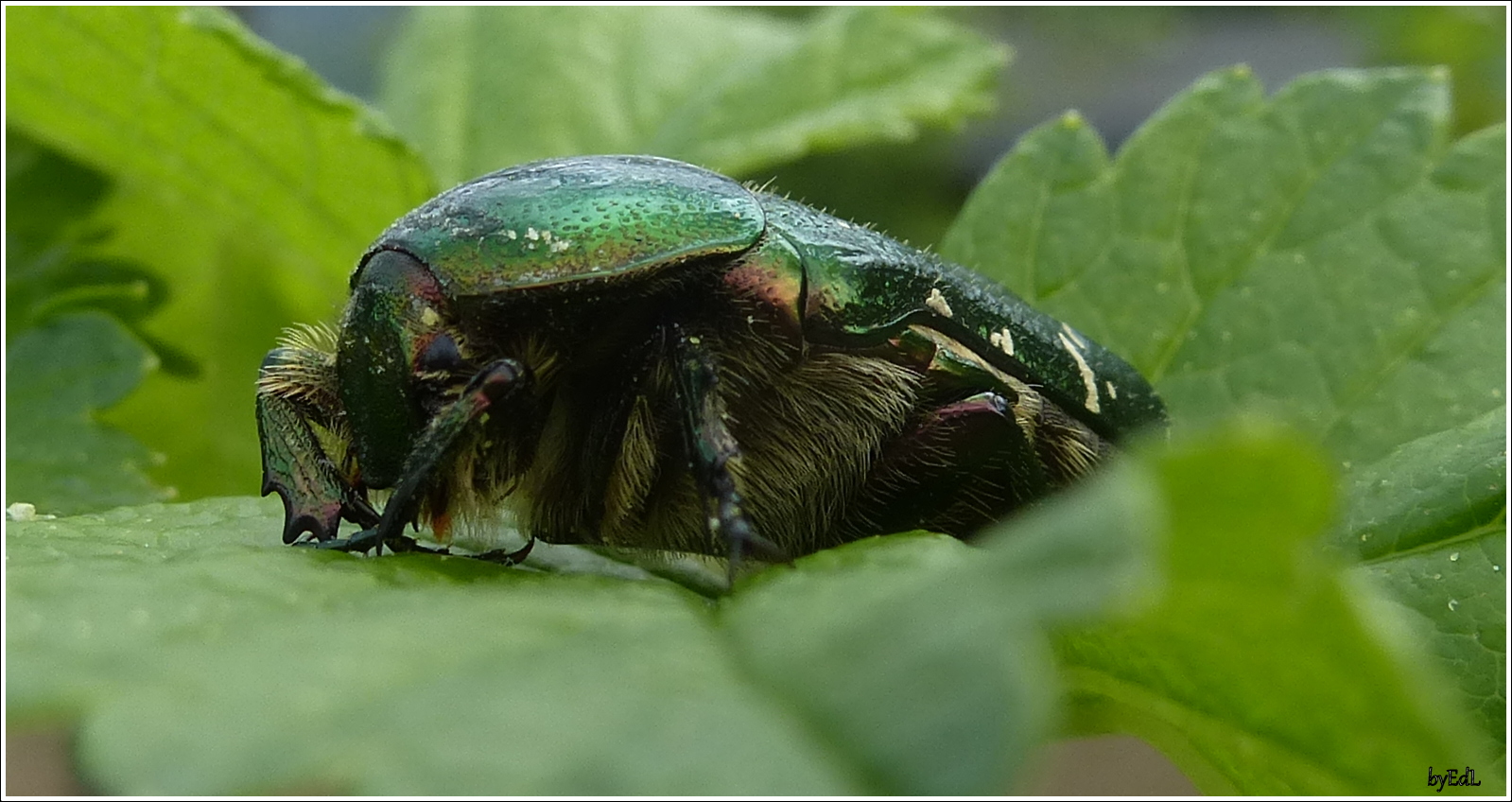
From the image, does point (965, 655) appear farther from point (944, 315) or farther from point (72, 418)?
point (72, 418)

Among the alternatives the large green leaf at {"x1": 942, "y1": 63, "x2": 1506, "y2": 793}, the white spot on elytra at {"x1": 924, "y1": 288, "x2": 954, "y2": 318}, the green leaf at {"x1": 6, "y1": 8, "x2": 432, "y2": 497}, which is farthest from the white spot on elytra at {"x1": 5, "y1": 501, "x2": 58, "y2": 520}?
the large green leaf at {"x1": 942, "y1": 63, "x2": 1506, "y2": 793}

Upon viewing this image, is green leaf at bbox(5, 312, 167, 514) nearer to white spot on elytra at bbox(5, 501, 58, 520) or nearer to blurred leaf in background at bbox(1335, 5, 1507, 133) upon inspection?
white spot on elytra at bbox(5, 501, 58, 520)

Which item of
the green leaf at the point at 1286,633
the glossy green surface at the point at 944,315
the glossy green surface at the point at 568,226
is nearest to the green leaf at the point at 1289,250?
the glossy green surface at the point at 944,315

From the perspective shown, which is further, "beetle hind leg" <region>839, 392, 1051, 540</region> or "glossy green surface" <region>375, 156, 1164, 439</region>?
"beetle hind leg" <region>839, 392, 1051, 540</region>

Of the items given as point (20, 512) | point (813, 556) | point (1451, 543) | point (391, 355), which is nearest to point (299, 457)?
point (391, 355)

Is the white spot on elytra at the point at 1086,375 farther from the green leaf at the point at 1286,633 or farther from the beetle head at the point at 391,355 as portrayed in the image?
the beetle head at the point at 391,355

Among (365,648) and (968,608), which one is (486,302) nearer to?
(365,648)

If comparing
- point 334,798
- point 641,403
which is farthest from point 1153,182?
point 334,798
